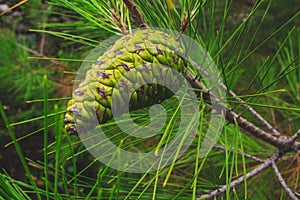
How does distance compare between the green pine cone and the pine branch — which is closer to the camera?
the green pine cone

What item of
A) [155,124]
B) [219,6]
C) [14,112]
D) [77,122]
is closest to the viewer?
[77,122]

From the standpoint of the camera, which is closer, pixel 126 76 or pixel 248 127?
pixel 126 76

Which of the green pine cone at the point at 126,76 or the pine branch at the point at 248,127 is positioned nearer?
the green pine cone at the point at 126,76

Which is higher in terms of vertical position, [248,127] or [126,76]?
[126,76]

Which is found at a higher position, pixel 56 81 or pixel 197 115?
pixel 56 81

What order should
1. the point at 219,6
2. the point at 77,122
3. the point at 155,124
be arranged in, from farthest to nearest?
the point at 219,6 → the point at 155,124 → the point at 77,122

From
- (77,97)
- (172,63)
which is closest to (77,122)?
(77,97)

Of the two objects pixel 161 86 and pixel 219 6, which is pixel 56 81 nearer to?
pixel 219 6

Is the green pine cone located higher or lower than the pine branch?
higher
